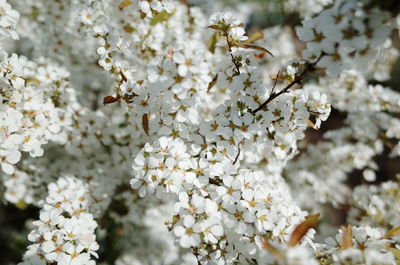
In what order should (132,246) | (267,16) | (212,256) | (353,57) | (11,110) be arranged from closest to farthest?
(353,57)
(212,256)
(11,110)
(132,246)
(267,16)

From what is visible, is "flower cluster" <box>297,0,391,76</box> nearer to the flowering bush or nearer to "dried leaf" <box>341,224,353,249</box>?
the flowering bush

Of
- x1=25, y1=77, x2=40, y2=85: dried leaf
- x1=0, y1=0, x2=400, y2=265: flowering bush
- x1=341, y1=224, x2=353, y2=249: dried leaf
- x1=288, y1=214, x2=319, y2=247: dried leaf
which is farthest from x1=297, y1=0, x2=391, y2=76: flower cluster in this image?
x1=25, y1=77, x2=40, y2=85: dried leaf

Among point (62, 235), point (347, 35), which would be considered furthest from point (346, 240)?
point (62, 235)

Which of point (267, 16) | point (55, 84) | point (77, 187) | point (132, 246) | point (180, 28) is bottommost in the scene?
point (77, 187)

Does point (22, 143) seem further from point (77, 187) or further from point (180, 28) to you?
point (180, 28)

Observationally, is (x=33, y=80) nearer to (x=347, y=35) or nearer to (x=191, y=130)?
(x=191, y=130)

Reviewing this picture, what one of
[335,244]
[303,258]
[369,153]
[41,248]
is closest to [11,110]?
[41,248]

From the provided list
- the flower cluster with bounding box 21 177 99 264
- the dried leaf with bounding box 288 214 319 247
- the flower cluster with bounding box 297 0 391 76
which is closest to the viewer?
the flower cluster with bounding box 297 0 391 76

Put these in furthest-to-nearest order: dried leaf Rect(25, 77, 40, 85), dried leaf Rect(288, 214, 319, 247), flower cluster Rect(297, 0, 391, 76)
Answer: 1. dried leaf Rect(25, 77, 40, 85)
2. dried leaf Rect(288, 214, 319, 247)
3. flower cluster Rect(297, 0, 391, 76)
